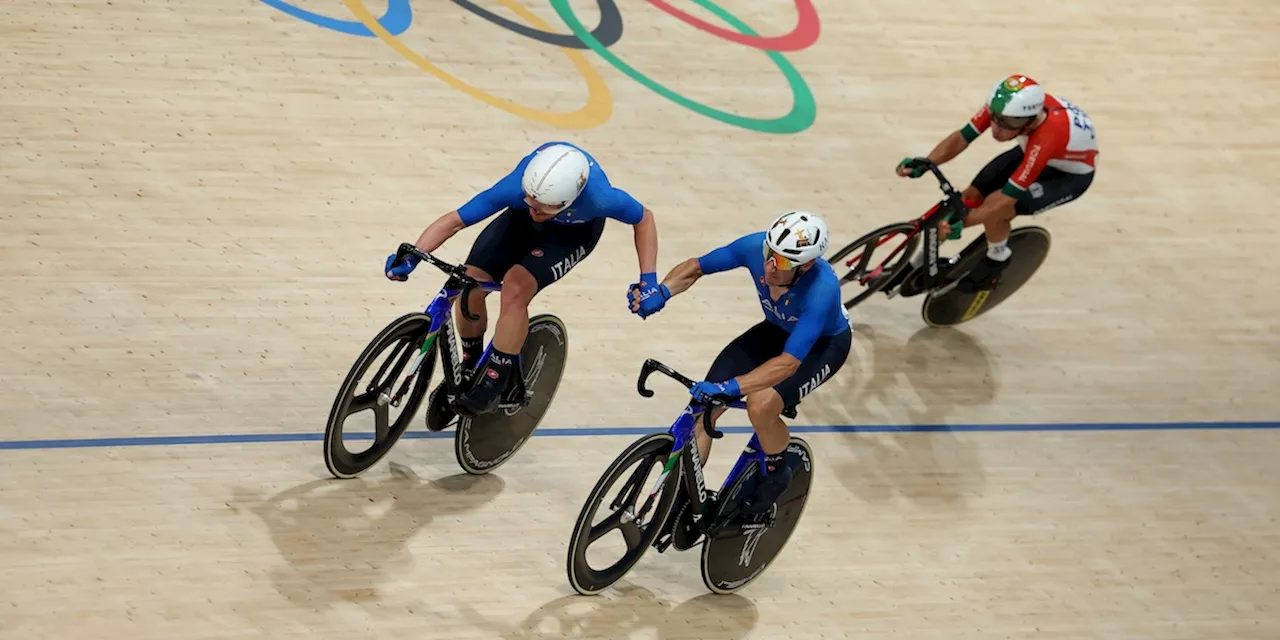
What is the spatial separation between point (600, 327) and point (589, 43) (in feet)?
→ 7.86

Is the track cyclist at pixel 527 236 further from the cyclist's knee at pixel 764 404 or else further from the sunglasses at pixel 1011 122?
the sunglasses at pixel 1011 122

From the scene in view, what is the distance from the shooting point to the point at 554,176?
4020mm

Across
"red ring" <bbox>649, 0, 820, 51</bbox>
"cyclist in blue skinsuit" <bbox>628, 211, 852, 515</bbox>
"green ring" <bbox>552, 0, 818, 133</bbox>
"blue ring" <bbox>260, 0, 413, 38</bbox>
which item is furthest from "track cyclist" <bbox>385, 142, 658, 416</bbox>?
"red ring" <bbox>649, 0, 820, 51</bbox>

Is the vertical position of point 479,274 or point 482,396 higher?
point 479,274

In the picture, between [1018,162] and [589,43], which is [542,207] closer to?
[1018,162]

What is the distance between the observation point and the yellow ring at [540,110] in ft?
22.7

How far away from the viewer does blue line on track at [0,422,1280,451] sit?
4605mm

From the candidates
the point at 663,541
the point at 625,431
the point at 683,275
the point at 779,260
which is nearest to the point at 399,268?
the point at 683,275

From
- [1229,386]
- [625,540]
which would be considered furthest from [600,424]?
[1229,386]

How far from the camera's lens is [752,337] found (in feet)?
13.9

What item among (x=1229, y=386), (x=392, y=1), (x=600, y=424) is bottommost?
(x=1229, y=386)

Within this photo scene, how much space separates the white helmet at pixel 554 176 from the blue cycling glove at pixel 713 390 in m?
0.74

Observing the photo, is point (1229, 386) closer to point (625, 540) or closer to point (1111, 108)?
point (1111, 108)

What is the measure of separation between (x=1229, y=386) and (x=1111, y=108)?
2.40 meters
